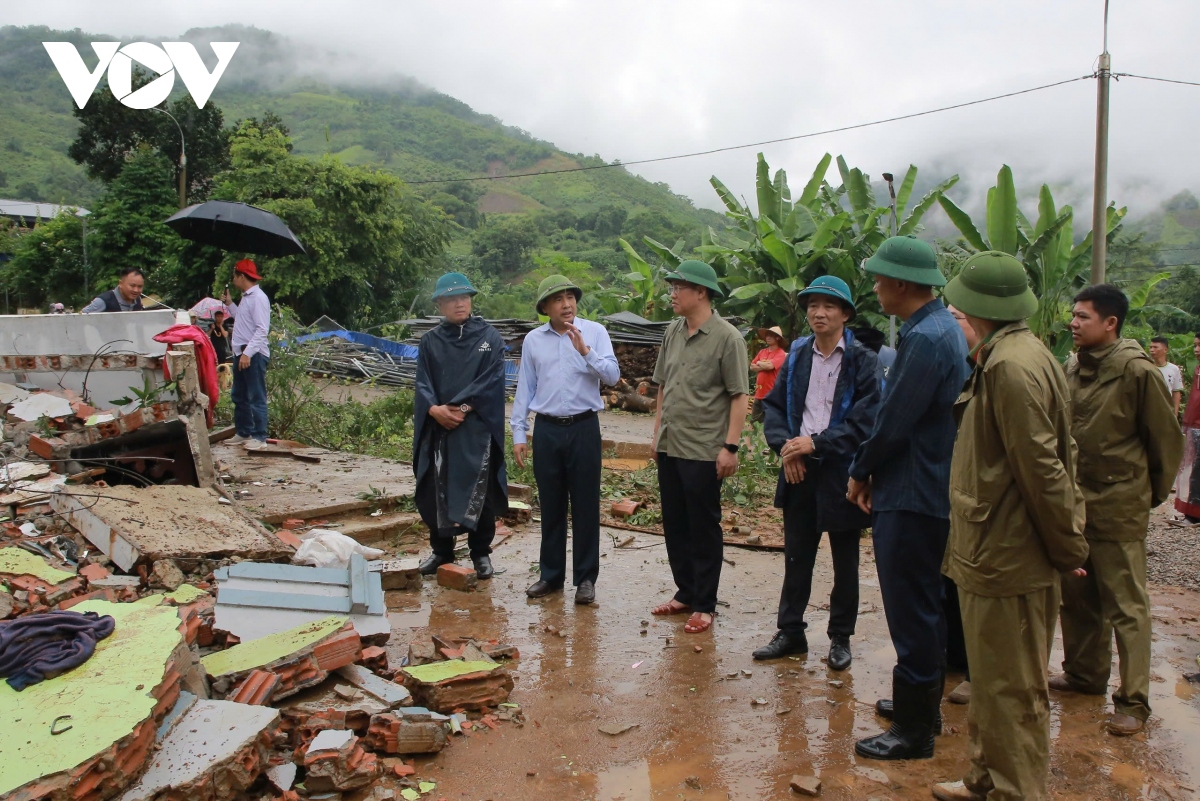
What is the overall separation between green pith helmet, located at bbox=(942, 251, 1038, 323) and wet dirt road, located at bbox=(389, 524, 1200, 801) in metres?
1.66

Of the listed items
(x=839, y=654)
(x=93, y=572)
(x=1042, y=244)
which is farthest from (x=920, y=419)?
(x=1042, y=244)

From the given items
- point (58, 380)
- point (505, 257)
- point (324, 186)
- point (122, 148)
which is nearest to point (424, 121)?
point (505, 257)

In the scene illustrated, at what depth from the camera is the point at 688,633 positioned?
181 inches

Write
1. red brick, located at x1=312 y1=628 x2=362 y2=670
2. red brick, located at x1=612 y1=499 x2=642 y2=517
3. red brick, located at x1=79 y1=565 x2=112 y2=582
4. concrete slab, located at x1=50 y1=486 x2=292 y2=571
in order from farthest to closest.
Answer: red brick, located at x1=612 y1=499 x2=642 y2=517, concrete slab, located at x1=50 y1=486 x2=292 y2=571, red brick, located at x1=79 y1=565 x2=112 y2=582, red brick, located at x1=312 y1=628 x2=362 y2=670

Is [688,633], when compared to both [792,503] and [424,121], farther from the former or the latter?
[424,121]

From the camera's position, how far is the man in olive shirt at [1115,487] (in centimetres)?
362

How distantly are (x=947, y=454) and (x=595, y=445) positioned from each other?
2310mm

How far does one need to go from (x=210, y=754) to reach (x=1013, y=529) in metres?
2.64

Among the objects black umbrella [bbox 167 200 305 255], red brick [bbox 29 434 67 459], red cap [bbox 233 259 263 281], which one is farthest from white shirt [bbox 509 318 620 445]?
black umbrella [bbox 167 200 305 255]

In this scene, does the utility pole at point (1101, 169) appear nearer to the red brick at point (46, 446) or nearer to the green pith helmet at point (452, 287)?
the green pith helmet at point (452, 287)

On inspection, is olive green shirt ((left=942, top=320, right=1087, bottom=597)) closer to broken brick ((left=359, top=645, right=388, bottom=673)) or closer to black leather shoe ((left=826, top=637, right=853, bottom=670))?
black leather shoe ((left=826, top=637, right=853, bottom=670))

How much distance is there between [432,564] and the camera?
5605mm

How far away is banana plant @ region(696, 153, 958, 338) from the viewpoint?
50.7ft

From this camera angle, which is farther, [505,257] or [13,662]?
[505,257]
